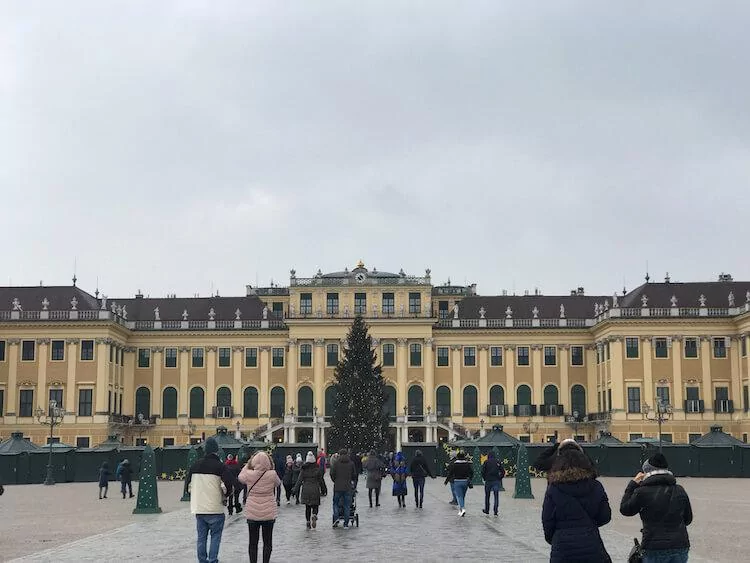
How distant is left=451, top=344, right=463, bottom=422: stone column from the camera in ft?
279

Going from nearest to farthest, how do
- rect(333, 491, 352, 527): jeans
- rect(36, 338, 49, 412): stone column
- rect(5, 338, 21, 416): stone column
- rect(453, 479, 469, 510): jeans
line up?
rect(333, 491, 352, 527): jeans
rect(453, 479, 469, 510): jeans
rect(36, 338, 49, 412): stone column
rect(5, 338, 21, 416): stone column

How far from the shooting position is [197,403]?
86.8 m

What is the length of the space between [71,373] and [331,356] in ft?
64.7

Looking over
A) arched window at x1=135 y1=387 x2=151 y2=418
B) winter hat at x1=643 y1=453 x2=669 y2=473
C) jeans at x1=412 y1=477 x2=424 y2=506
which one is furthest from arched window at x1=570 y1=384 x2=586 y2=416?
winter hat at x1=643 y1=453 x2=669 y2=473

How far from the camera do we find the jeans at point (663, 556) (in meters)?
10.4

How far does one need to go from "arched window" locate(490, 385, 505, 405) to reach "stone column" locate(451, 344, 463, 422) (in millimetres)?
2436

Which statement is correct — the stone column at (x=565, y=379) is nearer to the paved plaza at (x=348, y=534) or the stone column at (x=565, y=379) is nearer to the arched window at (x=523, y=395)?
the arched window at (x=523, y=395)

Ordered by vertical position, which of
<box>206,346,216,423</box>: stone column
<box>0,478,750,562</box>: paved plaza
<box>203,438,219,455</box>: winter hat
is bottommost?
<box>0,478,750,562</box>: paved plaza

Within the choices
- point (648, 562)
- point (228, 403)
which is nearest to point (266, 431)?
point (228, 403)

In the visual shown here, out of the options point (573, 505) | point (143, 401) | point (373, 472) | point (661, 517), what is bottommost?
point (373, 472)

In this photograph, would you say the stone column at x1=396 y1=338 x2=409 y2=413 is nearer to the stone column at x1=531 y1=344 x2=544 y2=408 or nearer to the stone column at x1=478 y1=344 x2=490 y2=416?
the stone column at x1=478 y1=344 x2=490 y2=416

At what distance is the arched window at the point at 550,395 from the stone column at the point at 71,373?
1411 inches

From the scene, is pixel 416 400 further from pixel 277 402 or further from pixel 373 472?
pixel 373 472

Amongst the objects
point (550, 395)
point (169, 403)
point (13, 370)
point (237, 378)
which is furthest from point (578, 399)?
point (13, 370)
